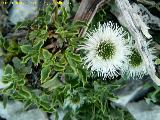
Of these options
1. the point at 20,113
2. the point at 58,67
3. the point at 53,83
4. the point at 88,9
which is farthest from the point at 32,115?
the point at 88,9

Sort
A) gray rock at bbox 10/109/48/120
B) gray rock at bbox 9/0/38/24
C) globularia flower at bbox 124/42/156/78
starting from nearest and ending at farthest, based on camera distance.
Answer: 1. globularia flower at bbox 124/42/156/78
2. gray rock at bbox 9/0/38/24
3. gray rock at bbox 10/109/48/120

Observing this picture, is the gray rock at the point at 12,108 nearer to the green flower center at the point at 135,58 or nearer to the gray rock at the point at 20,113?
the gray rock at the point at 20,113

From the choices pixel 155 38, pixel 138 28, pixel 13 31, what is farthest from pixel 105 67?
pixel 13 31

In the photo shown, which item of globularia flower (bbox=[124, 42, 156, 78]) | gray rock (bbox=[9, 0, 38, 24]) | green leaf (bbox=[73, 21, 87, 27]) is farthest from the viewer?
gray rock (bbox=[9, 0, 38, 24])

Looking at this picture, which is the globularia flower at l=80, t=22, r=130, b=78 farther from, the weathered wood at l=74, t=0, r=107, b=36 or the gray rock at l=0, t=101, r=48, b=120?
the gray rock at l=0, t=101, r=48, b=120

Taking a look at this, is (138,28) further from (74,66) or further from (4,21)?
Answer: (4,21)

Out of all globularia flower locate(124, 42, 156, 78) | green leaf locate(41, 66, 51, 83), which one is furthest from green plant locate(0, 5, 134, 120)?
globularia flower locate(124, 42, 156, 78)
